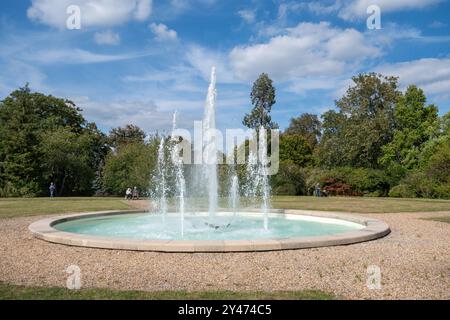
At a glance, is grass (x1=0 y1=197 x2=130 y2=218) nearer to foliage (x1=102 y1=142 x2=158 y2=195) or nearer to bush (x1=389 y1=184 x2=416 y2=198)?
foliage (x1=102 y1=142 x2=158 y2=195)

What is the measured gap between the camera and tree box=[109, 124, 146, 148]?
56.4m

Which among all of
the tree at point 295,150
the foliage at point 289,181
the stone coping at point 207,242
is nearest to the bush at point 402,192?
the foliage at point 289,181

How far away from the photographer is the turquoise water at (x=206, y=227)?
1161 cm

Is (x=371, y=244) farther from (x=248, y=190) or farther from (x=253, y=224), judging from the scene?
(x=248, y=190)

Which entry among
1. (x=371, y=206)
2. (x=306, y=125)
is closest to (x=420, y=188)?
(x=371, y=206)

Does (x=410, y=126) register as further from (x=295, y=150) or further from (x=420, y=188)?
(x=295, y=150)

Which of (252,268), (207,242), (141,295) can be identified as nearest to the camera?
(141,295)

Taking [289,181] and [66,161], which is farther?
[66,161]

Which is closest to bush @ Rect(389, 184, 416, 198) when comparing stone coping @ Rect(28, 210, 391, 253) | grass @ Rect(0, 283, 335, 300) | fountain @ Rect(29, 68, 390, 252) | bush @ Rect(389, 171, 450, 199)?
bush @ Rect(389, 171, 450, 199)

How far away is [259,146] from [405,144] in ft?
50.1

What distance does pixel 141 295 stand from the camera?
18.9ft

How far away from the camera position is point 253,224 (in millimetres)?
14617

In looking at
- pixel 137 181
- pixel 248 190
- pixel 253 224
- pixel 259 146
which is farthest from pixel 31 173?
pixel 253 224

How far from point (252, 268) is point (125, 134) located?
2070 inches
